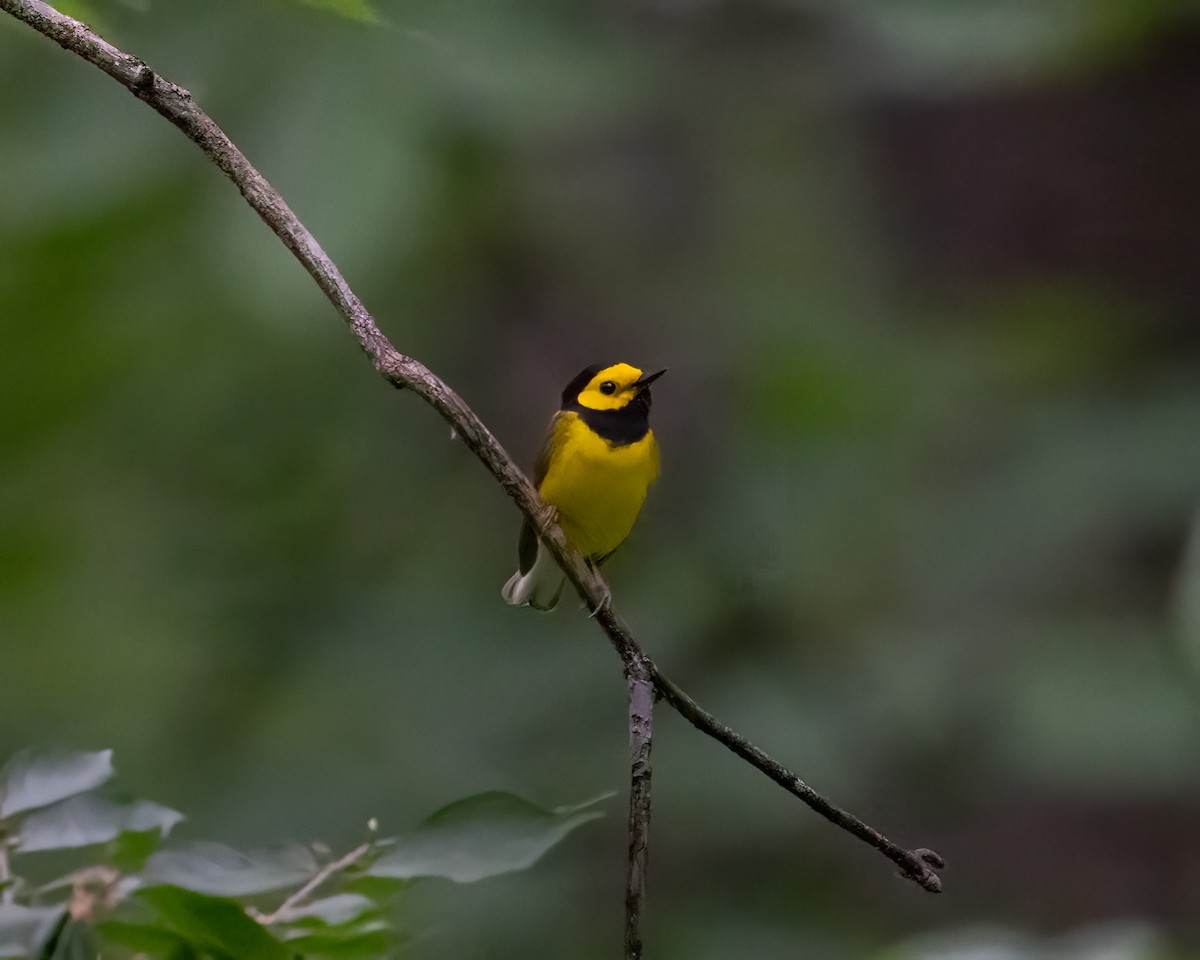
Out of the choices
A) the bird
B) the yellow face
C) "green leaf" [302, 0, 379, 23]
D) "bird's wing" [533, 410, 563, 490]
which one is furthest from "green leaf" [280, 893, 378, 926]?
the yellow face

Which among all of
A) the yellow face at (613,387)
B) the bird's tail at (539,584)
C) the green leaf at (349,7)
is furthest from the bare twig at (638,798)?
the yellow face at (613,387)

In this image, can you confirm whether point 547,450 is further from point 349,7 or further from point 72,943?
point 72,943

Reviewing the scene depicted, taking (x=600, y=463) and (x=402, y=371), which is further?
(x=600, y=463)

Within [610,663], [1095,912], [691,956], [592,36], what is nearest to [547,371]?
[610,663]

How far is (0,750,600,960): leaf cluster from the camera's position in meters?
0.82

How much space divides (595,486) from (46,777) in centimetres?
135

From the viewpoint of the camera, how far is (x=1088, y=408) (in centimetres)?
269

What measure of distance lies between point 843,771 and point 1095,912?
1.09 m

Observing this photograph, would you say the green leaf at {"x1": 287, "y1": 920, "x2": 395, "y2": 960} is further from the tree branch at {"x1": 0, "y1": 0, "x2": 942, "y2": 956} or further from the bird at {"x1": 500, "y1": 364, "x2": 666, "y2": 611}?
the bird at {"x1": 500, "y1": 364, "x2": 666, "y2": 611}

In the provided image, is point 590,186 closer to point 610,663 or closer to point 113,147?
point 610,663

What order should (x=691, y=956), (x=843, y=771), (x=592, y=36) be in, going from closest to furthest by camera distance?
1. (x=592, y=36)
2. (x=691, y=956)
3. (x=843, y=771)

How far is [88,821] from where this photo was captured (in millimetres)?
890

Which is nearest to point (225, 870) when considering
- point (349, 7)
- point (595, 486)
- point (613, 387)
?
point (349, 7)

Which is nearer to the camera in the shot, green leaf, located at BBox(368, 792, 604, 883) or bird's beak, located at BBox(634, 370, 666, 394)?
green leaf, located at BBox(368, 792, 604, 883)
